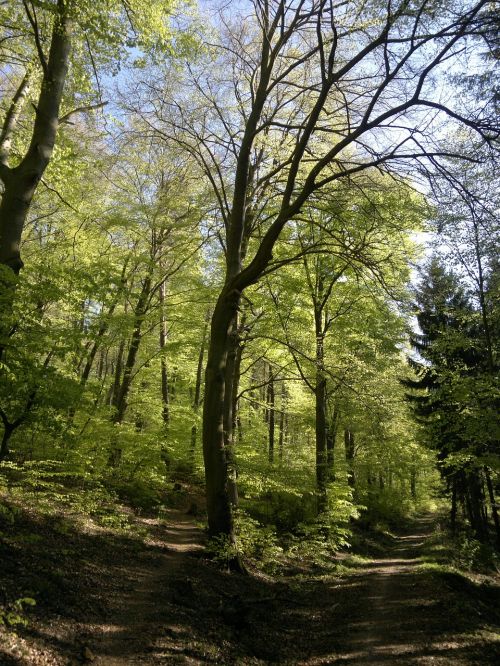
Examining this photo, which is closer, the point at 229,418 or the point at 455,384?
the point at 229,418

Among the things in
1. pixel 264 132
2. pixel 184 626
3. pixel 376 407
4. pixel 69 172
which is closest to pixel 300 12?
pixel 264 132

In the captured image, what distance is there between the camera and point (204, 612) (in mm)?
5988

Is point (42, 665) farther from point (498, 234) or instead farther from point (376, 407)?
point (498, 234)

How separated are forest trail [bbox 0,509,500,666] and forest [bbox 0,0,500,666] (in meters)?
0.05

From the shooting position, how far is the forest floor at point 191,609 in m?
4.49

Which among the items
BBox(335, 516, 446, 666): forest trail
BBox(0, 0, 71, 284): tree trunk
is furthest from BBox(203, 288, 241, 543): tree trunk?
BBox(0, 0, 71, 284): tree trunk

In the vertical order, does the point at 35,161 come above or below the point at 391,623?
above

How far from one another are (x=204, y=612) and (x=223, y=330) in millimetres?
4647

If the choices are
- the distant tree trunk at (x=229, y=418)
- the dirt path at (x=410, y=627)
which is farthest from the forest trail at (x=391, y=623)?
the distant tree trunk at (x=229, y=418)

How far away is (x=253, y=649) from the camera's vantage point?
541 cm

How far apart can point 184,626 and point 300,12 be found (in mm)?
11127

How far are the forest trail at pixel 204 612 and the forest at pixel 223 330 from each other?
0.05 meters

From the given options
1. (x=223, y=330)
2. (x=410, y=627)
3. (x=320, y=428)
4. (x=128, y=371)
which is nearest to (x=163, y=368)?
(x=128, y=371)

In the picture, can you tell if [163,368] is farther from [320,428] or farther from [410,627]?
[410,627]
